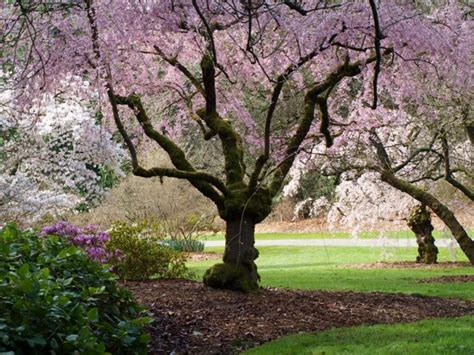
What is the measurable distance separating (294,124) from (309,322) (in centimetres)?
634

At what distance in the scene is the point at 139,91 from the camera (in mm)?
10570

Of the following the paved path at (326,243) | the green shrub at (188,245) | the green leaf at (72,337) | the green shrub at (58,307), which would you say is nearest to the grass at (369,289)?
the paved path at (326,243)

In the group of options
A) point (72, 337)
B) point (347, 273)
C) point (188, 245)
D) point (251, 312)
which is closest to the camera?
point (72, 337)

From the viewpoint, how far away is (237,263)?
848 centimetres

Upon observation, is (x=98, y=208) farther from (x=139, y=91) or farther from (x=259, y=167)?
(x=259, y=167)

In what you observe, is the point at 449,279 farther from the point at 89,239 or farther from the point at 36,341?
the point at 36,341

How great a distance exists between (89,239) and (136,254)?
2.72ft

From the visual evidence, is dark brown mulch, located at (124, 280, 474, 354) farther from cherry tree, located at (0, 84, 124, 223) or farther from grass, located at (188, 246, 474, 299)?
cherry tree, located at (0, 84, 124, 223)

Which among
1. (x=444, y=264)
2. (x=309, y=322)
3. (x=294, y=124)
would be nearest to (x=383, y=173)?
(x=294, y=124)

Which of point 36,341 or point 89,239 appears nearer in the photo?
point 36,341

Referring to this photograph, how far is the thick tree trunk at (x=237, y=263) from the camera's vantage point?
843 centimetres

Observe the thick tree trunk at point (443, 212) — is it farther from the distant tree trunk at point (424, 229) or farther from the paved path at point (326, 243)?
the paved path at point (326, 243)

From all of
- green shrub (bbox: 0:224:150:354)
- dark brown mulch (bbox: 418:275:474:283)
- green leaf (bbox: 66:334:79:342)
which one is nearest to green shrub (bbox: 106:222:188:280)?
dark brown mulch (bbox: 418:275:474:283)

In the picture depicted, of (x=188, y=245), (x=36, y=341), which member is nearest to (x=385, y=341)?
(x=36, y=341)
